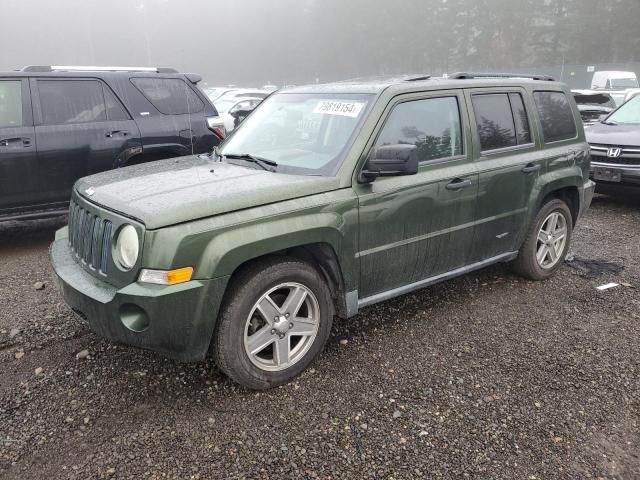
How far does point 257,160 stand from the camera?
139 inches

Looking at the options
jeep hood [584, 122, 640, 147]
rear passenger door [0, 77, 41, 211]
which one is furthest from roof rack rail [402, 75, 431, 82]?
jeep hood [584, 122, 640, 147]

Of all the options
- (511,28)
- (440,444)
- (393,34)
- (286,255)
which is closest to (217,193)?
(286,255)

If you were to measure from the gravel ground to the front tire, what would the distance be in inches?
5.8

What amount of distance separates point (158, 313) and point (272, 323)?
688 mm

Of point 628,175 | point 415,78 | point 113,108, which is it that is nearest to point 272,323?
point 415,78

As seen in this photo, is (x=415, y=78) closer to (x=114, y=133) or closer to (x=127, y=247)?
(x=127, y=247)

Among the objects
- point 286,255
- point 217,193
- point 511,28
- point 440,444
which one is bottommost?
point 440,444

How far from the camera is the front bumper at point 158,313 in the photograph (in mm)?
2617

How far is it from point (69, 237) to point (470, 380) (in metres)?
2.71

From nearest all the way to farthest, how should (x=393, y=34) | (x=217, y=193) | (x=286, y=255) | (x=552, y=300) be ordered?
(x=217, y=193), (x=286, y=255), (x=552, y=300), (x=393, y=34)

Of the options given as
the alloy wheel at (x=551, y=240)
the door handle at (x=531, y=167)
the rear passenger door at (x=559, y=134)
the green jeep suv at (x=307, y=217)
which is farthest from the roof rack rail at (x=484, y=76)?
the alloy wheel at (x=551, y=240)

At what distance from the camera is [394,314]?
4.08 m

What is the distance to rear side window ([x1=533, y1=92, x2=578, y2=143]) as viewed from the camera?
14.6ft

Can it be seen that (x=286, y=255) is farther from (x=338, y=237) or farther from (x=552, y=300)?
(x=552, y=300)
